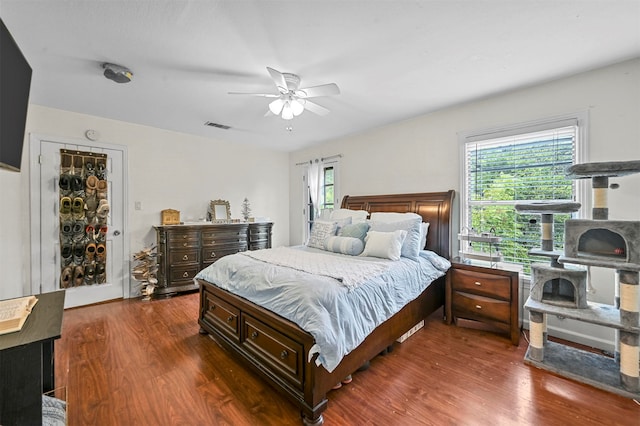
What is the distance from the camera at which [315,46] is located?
2072mm

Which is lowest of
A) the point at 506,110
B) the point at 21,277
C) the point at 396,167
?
the point at 21,277

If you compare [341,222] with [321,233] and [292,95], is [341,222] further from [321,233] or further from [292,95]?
[292,95]

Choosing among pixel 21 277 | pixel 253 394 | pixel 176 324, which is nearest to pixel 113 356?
pixel 176 324

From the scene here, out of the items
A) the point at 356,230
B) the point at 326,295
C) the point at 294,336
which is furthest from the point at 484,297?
the point at 294,336

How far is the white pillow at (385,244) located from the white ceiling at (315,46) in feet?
5.05

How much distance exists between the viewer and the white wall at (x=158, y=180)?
9.46 ft

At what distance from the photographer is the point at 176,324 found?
3029mm

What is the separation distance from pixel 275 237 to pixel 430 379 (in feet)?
13.7

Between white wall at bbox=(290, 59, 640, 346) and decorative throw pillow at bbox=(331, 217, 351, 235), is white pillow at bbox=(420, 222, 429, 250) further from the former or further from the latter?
decorative throw pillow at bbox=(331, 217, 351, 235)

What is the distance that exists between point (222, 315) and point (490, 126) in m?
3.50

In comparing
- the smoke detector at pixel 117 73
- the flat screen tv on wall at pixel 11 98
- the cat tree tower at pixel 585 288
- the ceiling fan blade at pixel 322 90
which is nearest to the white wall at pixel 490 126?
the cat tree tower at pixel 585 288

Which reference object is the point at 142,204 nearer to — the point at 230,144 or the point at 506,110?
the point at 230,144

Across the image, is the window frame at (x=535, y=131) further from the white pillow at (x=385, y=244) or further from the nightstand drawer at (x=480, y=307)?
the white pillow at (x=385, y=244)

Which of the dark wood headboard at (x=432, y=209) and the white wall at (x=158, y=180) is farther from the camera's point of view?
the dark wood headboard at (x=432, y=209)
